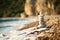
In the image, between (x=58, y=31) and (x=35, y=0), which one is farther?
(x=35, y=0)

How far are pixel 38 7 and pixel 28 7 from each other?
5.03 metres

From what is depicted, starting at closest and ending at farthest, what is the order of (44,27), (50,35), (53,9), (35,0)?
(50,35) < (44,27) < (53,9) < (35,0)

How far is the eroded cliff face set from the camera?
1256 inches

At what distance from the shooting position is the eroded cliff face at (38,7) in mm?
31905

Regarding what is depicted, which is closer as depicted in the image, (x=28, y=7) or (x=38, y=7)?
(x=38, y=7)

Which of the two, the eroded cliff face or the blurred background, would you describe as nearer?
the blurred background

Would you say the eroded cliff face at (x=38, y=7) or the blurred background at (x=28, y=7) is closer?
the blurred background at (x=28, y=7)

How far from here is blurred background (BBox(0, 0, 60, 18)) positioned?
31.0m

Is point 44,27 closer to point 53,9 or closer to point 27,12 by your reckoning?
point 53,9

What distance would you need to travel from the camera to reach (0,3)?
54.8 m

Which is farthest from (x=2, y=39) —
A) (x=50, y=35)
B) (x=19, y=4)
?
(x=19, y=4)

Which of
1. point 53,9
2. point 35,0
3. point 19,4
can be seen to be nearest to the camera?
point 53,9

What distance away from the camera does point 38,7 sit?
3728 centimetres

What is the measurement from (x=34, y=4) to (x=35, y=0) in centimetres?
77
